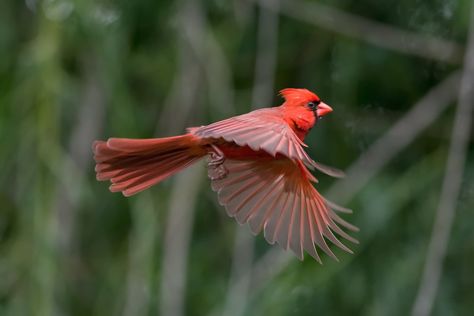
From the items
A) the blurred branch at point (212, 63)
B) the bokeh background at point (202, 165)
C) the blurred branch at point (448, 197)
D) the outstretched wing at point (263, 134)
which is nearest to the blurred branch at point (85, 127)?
the bokeh background at point (202, 165)

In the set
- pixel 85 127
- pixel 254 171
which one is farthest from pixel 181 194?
pixel 254 171

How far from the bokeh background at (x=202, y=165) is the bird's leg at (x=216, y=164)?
111 cm

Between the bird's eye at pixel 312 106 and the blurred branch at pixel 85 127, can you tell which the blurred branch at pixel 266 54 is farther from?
the bird's eye at pixel 312 106

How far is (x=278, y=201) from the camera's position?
479cm

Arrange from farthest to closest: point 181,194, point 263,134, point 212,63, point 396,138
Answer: point 396,138 → point 212,63 → point 181,194 → point 263,134

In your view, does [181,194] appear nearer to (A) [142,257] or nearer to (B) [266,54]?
(A) [142,257]

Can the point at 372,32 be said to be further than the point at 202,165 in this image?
Yes

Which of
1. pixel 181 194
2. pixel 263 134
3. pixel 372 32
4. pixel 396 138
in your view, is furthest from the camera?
pixel 372 32

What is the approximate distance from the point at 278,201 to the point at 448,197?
1271 mm

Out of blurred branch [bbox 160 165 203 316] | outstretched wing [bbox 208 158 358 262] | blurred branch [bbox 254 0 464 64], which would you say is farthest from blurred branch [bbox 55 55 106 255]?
outstretched wing [bbox 208 158 358 262]

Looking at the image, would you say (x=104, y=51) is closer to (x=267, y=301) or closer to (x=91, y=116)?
(x=91, y=116)

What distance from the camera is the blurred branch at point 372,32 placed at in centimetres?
657

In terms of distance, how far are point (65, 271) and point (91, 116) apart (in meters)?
0.76

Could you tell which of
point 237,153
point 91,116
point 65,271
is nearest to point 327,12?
point 91,116
